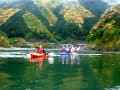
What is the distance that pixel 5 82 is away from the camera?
86.9 ft

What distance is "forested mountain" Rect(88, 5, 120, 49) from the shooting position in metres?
141

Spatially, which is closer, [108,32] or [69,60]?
[69,60]

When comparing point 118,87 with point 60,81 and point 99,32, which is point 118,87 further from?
point 99,32

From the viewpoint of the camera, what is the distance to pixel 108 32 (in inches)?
5768

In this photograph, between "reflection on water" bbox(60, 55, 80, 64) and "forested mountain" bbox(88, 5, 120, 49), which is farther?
"forested mountain" bbox(88, 5, 120, 49)

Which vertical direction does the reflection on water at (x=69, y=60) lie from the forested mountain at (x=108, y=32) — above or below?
below

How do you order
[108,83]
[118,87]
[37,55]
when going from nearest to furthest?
1. [118,87]
2. [108,83]
3. [37,55]

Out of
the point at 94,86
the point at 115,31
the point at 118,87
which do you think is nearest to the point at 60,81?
the point at 94,86

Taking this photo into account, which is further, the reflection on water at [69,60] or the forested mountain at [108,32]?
the forested mountain at [108,32]

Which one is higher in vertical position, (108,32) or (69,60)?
(108,32)

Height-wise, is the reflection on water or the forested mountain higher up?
the forested mountain

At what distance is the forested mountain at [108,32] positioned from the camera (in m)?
141

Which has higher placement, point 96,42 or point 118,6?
point 118,6

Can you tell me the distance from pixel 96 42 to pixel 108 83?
129 metres
